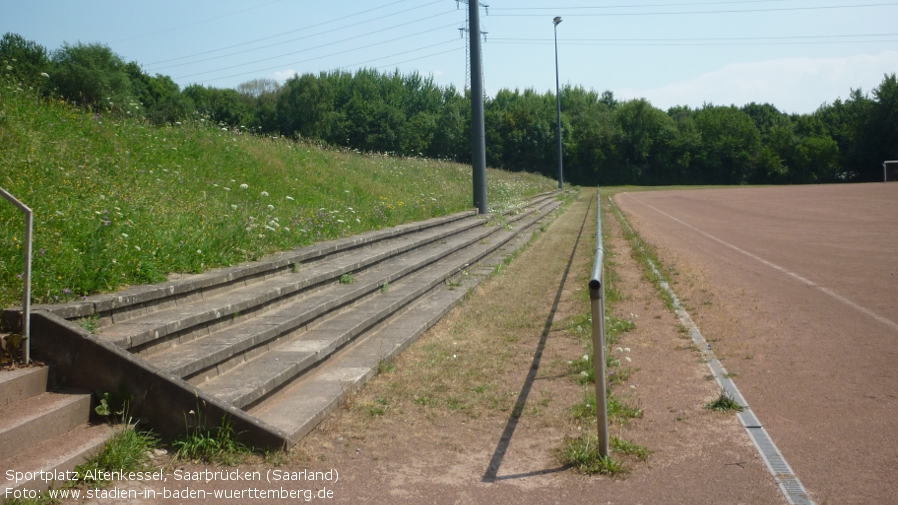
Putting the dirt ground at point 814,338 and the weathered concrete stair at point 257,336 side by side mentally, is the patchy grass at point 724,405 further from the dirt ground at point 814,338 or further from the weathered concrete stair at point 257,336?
the weathered concrete stair at point 257,336

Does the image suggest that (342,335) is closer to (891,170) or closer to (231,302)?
(231,302)

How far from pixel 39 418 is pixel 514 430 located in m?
2.98

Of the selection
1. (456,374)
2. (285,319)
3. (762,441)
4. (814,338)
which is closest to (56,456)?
(285,319)

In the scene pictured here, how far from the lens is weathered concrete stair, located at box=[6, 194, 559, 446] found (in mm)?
4449

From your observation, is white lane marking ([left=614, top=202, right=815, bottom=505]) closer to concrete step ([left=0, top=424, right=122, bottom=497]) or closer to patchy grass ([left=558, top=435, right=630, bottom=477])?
patchy grass ([left=558, top=435, right=630, bottom=477])

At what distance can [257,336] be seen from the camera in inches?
228

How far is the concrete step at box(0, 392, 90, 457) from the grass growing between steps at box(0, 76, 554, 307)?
0.87m

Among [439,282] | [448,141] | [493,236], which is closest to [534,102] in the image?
[448,141]

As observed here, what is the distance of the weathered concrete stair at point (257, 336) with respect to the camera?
445 centimetres

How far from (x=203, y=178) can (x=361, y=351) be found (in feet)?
17.3

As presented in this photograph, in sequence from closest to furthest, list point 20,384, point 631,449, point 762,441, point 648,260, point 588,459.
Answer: point 20,384 < point 588,459 < point 631,449 < point 762,441 < point 648,260

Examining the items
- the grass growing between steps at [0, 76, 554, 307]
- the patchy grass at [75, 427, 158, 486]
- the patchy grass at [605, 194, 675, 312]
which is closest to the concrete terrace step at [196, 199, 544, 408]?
the patchy grass at [75, 427, 158, 486]

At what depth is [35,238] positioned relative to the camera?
5586 millimetres

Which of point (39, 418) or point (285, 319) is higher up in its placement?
point (285, 319)
